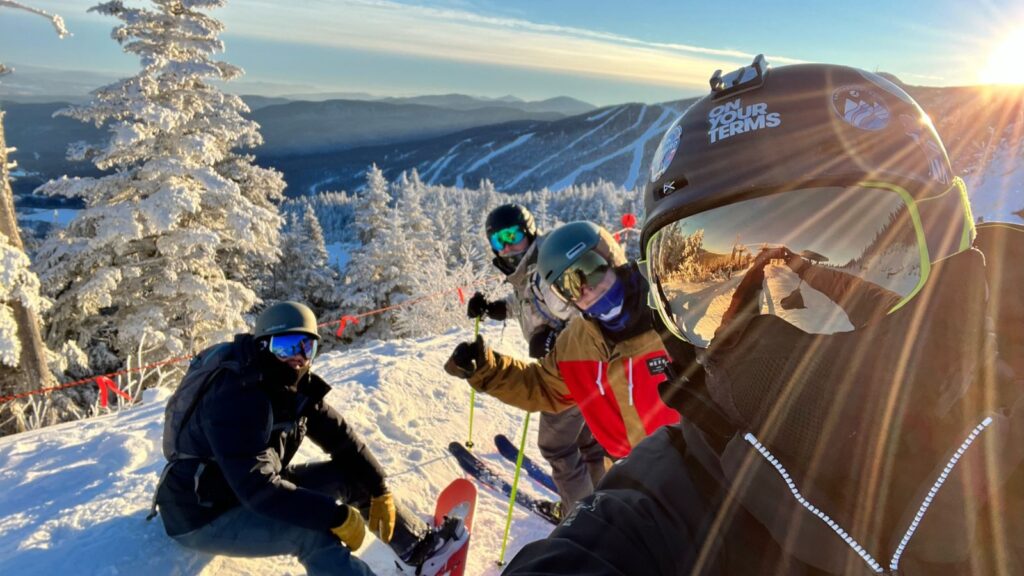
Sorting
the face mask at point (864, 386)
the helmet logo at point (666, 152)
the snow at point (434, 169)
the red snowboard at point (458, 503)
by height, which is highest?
the helmet logo at point (666, 152)

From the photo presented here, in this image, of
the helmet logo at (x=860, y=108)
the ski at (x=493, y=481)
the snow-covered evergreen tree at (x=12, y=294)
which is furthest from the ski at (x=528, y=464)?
the snow-covered evergreen tree at (x=12, y=294)

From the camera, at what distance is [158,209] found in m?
13.6

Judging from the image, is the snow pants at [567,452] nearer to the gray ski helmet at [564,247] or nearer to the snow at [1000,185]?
the gray ski helmet at [564,247]

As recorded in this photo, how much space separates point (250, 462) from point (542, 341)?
219 centimetres

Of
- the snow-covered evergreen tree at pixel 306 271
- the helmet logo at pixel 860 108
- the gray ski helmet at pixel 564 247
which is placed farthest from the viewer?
the snow-covered evergreen tree at pixel 306 271

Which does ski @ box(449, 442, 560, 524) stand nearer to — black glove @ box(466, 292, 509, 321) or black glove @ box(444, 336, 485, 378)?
black glove @ box(466, 292, 509, 321)

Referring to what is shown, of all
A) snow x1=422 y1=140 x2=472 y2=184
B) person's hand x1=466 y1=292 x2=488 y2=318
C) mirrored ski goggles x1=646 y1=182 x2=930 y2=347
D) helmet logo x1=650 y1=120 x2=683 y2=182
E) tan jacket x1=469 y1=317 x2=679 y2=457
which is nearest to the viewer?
mirrored ski goggles x1=646 y1=182 x2=930 y2=347

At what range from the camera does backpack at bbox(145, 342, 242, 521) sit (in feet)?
9.97

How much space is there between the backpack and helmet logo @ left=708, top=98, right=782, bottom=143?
2.66 metres

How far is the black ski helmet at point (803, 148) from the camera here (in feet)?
3.96

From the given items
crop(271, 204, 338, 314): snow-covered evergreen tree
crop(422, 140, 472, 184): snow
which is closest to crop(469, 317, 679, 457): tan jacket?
crop(271, 204, 338, 314): snow-covered evergreen tree

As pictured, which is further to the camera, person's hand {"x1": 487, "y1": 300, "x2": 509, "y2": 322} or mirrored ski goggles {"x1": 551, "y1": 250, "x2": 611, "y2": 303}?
person's hand {"x1": 487, "y1": 300, "x2": 509, "y2": 322}

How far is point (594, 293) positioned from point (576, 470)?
1773mm

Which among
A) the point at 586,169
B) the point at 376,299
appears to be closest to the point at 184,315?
the point at 376,299
